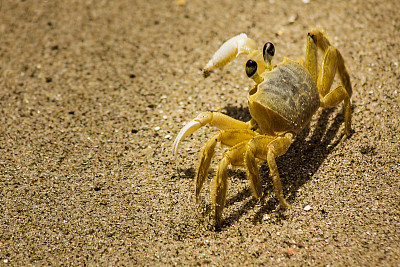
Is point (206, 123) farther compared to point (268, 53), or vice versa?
point (268, 53)

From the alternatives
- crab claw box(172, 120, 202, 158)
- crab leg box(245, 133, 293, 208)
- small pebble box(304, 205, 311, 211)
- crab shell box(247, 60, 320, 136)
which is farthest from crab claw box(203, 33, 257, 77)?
small pebble box(304, 205, 311, 211)

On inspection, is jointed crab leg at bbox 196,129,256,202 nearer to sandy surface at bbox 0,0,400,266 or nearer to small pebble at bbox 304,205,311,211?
sandy surface at bbox 0,0,400,266

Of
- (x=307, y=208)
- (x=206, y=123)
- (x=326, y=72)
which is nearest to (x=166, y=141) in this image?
(x=206, y=123)

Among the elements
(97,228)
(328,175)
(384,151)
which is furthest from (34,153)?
(384,151)

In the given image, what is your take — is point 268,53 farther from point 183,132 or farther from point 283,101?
point 183,132

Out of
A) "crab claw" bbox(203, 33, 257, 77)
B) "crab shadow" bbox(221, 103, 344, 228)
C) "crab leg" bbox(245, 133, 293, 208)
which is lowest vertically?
"crab shadow" bbox(221, 103, 344, 228)

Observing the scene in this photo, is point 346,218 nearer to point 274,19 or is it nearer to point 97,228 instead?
point 97,228

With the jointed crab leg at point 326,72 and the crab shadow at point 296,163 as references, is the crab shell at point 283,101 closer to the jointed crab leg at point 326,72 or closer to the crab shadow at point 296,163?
the jointed crab leg at point 326,72
